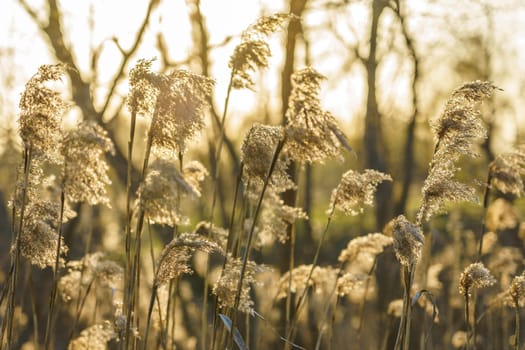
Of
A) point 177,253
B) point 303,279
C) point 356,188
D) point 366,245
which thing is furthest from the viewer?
point 303,279

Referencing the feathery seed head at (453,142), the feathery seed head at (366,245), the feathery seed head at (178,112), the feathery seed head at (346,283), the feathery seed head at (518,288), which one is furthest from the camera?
the feathery seed head at (346,283)

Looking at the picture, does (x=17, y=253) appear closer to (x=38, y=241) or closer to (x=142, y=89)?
(x=38, y=241)

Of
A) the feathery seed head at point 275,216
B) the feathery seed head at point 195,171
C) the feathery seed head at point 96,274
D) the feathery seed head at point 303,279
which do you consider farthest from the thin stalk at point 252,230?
the feathery seed head at point 303,279

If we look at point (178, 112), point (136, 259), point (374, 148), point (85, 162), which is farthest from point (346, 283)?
point (374, 148)

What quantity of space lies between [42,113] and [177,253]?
2.50 feet

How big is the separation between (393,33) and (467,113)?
23.0 ft

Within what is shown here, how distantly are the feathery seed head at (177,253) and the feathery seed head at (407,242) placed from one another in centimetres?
72

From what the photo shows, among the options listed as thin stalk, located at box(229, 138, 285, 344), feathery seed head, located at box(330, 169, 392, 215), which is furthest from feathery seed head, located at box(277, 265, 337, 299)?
thin stalk, located at box(229, 138, 285, 344)

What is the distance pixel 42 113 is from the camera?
111 inches

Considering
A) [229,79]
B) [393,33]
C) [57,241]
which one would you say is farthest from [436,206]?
[393,33]

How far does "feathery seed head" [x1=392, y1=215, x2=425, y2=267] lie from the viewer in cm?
281

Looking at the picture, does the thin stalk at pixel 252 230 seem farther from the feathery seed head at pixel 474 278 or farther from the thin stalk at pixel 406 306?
the feathery seed head at pixel 474 278

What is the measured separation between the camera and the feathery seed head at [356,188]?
3342 millimetres

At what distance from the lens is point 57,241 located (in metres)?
2.98
